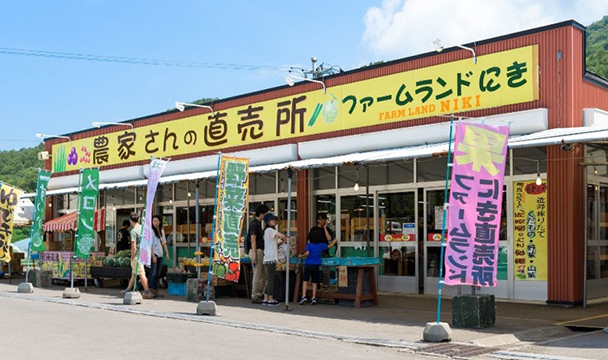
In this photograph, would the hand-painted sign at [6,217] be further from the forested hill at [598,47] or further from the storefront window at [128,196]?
the forested hill at [598,47]

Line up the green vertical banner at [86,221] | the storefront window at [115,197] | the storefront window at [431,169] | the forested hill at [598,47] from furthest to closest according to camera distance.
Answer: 1. the forested hill at [598,47]
2. the storefront window at [115,197]
3. the green vertical banner at [86,221]
4. the storefront window at [431,169]

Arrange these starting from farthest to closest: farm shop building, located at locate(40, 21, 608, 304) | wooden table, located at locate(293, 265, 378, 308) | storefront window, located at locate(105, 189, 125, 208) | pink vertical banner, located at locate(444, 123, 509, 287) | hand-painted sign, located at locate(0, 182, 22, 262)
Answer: storefront window, located at locate(105, 189, 125, 208)
hand-painted sign, located at locate(0, 182, 22, 262)
wooden table, located at locate(293, 265, 378, 308)
farm shop building, located at locate(40, 21, 608, 304)
pink vertical banner, located at locate(444, 123, 509, 287)

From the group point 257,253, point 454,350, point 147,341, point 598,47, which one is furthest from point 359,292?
point 598,47

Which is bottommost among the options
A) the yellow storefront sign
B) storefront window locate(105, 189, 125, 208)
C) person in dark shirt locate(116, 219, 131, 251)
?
person in dark shirt locate(116, 219, 131, 251)

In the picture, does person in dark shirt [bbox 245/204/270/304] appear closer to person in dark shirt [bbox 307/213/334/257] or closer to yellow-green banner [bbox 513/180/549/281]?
person in dark shirt [bbox 307/213/334/257]

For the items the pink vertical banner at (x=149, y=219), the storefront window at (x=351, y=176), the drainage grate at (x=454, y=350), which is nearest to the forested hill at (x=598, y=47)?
the storefront window at (x=351, y=176)

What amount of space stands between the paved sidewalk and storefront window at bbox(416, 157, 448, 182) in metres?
2.49

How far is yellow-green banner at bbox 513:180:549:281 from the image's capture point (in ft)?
44.1

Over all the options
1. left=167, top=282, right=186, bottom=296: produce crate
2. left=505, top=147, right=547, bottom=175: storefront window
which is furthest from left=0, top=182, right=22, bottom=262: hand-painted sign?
left=505, top=147, right=547, bottom=175: storefront window

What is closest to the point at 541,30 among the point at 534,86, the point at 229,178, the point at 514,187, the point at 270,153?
the point at 534,86

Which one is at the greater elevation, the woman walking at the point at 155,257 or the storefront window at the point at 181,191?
the storefront window at the point at 181,191

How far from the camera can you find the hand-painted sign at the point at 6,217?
19.2 m

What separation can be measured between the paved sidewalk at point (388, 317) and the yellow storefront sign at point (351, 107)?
3.89 metres

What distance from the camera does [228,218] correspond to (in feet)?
42.5
